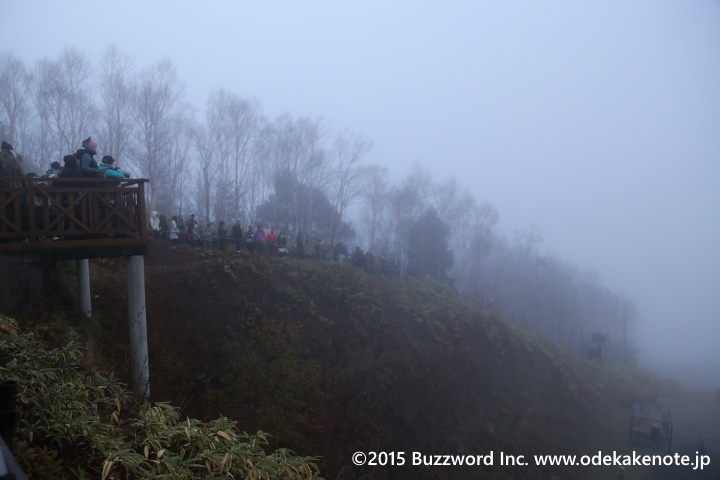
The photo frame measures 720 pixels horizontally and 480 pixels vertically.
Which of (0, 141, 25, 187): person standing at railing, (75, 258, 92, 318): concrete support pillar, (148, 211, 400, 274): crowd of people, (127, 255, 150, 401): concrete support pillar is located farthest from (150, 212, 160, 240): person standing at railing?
(127, 255, 150, 401): concrete support pillar

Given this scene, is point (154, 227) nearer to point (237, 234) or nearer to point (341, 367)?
point (237, 234)

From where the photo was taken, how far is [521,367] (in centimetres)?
2506

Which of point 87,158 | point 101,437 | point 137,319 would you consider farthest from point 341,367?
point 101,437

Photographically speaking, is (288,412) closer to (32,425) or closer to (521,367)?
(32,425)

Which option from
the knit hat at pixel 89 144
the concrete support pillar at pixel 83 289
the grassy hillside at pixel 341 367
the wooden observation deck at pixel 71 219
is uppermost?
the knit hat at pixel 89 144

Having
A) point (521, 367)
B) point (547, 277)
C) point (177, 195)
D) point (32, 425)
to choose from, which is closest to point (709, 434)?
point (521, 367)

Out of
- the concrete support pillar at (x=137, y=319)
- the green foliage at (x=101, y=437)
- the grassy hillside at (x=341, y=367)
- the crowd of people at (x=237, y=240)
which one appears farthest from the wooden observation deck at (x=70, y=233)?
the crowd of people at (x=237, y=240)

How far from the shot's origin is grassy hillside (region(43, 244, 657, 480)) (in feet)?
40.5

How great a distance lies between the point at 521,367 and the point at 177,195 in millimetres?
30038

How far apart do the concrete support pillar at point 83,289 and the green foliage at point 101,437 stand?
4.54 m

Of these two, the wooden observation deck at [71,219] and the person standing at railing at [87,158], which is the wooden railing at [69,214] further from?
the person standing at railing at [87,158]

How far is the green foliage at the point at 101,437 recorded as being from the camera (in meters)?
4.90

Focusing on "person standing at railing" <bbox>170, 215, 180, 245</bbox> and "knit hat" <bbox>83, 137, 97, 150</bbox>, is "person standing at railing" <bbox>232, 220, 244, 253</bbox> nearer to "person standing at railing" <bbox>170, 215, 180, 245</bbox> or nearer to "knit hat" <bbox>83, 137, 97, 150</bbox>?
"person standing at railing" <bbox>170, 215, 180, 245</bbox>

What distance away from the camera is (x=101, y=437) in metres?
5.24
